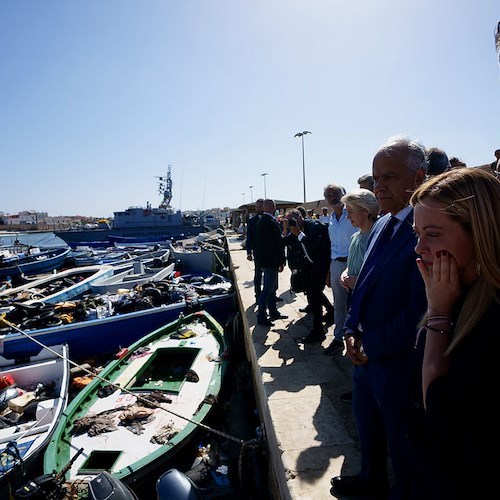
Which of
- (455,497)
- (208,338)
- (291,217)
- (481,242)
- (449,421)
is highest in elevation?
(291,217)

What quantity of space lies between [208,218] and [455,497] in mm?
64620

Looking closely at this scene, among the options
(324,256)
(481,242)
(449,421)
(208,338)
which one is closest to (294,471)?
(449,421)

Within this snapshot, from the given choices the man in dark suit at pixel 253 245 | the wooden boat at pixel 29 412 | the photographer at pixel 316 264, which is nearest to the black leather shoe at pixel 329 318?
the photographer at pixel 316 264

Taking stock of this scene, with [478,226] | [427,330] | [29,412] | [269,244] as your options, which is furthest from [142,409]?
[478,226]

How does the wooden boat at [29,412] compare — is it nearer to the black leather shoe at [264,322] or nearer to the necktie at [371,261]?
the black leather shoe at [264,322]

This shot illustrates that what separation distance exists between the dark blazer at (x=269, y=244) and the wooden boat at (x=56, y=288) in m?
8.97

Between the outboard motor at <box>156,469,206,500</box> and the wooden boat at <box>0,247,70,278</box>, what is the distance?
18.4m

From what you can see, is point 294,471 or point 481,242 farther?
point 294,471

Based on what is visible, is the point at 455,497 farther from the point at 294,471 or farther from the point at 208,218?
the point at 208,218

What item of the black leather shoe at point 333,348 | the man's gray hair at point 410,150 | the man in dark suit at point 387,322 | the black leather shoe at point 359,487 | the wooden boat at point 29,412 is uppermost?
the man's gray hair at point 410,150

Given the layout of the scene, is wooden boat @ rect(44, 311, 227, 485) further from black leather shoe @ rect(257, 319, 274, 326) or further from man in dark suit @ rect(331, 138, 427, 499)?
man in dark suit @ rect(331, 138, 427, 499)

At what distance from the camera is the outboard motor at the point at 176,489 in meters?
2.77

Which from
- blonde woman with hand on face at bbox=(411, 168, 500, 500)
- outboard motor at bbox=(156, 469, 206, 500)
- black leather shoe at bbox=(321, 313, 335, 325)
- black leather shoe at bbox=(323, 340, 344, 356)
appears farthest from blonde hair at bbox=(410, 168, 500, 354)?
black leather shoe at bbox=(321, 313, 335, 325)

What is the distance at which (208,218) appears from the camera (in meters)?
64.6
